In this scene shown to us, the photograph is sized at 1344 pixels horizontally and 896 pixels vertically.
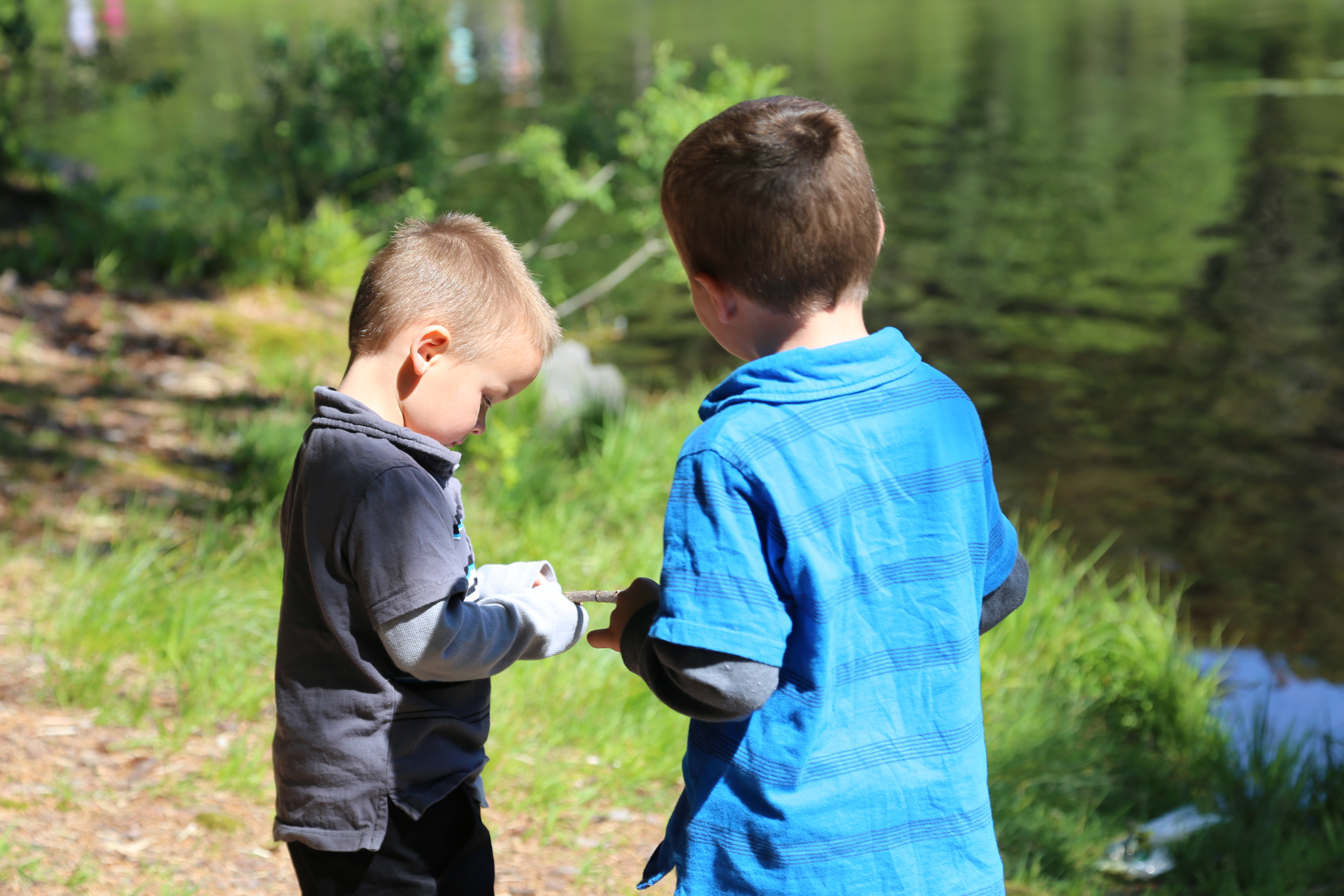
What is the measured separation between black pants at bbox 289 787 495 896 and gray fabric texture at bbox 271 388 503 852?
42mm

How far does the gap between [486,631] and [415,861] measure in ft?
1.25

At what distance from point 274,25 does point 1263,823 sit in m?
7.15

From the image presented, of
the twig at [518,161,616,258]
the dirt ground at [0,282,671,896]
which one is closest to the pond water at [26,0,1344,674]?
the twig at [518,161,616,258]

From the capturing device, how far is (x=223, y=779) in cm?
280

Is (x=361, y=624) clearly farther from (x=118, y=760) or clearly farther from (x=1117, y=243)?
(x=1117, y=243)

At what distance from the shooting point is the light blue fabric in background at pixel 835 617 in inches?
53.2

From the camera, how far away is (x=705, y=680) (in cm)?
133

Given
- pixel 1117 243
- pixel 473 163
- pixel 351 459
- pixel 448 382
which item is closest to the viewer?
pixel 351 459

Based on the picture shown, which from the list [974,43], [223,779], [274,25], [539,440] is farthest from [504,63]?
[223,779]

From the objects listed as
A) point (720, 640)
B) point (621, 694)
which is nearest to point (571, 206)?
point (621, 694)

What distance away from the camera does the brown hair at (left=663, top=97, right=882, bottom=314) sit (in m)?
1.41

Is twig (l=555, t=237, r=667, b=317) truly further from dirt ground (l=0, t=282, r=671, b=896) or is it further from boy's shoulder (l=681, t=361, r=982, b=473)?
boy's shoulder (l=681, t=361, r=982, b=473)

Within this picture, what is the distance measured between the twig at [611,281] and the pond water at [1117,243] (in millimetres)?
288

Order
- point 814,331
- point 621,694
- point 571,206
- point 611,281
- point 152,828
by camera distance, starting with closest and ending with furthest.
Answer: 1. point 814,331
2. point 152,828
3. point 621,694
4. point 571,206
5. point 611,281
